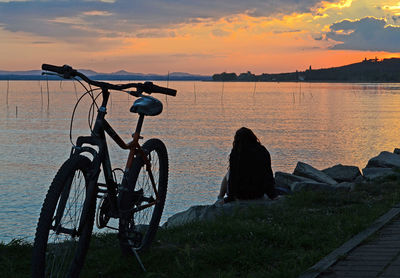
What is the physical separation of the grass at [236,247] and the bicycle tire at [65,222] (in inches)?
20.7

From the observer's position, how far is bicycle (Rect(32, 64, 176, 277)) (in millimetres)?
4332

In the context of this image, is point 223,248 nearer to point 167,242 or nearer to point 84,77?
point 167,242

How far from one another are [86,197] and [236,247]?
2039 mm

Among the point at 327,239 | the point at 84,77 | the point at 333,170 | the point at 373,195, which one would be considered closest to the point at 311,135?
the point at 333,170

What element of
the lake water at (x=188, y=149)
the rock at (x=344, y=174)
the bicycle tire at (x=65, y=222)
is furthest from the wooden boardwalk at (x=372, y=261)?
the rock at (x=344, y=174)

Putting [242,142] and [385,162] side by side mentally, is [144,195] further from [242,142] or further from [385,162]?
[385,162]

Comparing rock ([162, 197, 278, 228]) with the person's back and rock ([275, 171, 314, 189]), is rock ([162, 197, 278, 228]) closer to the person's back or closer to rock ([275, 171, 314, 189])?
the person's back

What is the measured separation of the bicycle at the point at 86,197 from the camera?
14.2 ft

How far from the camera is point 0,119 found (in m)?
53.6

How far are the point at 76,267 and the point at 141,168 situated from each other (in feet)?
4.11

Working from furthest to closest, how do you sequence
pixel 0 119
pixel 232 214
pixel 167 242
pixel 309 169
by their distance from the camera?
1. pixel 0 119
2. pixel 309 169
3. pixel 232 214
4. pixel 167 242

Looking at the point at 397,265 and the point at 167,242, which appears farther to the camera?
the point at 167,242

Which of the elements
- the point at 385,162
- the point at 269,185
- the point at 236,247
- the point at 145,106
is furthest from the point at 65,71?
the point at 385,162

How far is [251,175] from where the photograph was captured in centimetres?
976
